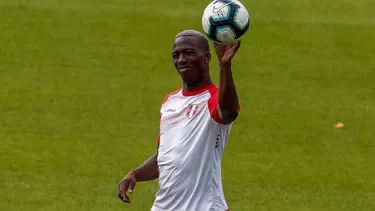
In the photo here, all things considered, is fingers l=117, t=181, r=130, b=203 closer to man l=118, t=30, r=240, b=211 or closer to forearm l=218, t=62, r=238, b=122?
man l=118, t=30, r=240, b=211

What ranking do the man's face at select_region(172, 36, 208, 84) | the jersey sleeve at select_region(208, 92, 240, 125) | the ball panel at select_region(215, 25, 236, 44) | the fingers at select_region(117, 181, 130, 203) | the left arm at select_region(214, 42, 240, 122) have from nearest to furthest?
the left arm at select_region(214, 42, 240, 122) < the jersey sleeve at select_region(208, 92, 240, 125) < the ball panel at select_region(215, 25, 236, 44) < the man's face at select_region(172, 36, 208, 84) < the fingers at select_region(117, 181, 130, 203)

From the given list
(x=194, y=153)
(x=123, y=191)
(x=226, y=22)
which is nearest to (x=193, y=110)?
(x=194, y=153)

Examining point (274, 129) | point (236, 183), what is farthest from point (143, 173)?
point (274, 129)

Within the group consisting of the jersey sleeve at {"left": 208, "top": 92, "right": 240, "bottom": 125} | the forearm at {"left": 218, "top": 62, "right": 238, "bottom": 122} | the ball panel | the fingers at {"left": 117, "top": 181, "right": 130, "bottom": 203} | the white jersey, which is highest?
the ball panel

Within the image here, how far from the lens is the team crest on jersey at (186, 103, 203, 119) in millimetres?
5941

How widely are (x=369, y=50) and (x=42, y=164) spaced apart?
29.8 ft

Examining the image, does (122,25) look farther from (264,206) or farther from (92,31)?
(264,206)

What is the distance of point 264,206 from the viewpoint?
10.8m

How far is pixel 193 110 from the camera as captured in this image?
5.97 metres

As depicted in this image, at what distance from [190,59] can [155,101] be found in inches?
365

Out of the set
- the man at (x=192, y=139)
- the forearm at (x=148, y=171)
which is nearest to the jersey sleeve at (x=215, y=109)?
the man at (x=192, y=139)

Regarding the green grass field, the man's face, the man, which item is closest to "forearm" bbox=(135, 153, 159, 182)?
the man

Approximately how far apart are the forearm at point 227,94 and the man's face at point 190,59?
0.46m

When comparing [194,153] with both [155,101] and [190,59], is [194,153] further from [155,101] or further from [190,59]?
[155,101]
